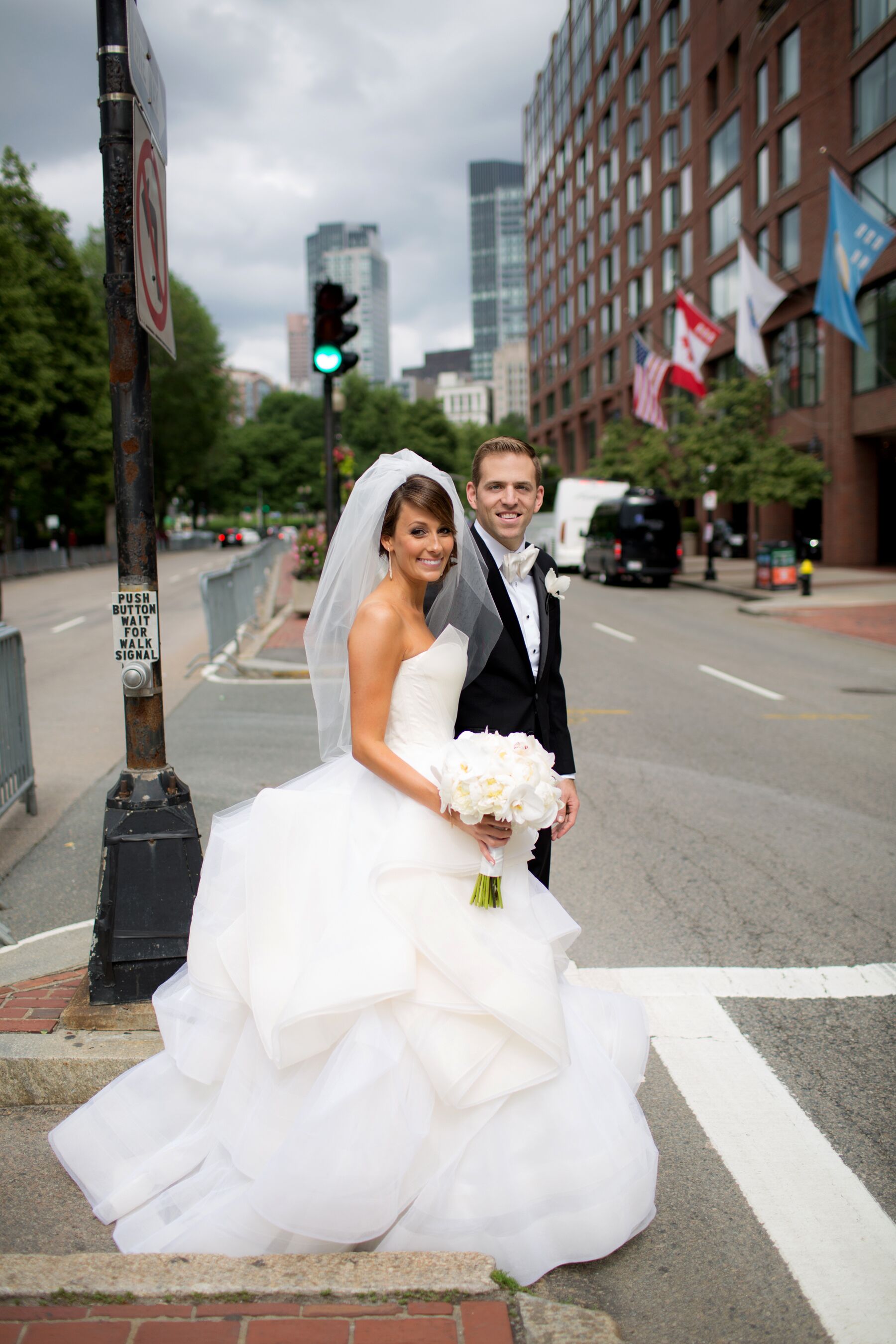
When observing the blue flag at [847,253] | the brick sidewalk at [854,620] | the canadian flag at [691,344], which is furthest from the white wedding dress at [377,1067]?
the canadian flag at [691,344]

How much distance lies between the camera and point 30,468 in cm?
4650

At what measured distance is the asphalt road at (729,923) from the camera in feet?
8.63

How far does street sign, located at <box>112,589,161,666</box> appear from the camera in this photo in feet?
12.6

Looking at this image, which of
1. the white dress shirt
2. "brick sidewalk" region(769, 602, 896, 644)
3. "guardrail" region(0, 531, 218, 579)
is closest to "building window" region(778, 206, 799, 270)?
"brick sidewalk" region(769, 602, 896, 644)

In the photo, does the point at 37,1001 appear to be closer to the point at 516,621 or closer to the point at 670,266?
the point at 516,621

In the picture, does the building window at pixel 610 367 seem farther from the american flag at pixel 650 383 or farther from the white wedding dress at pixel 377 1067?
the white wedding dress at pixel 377 1067

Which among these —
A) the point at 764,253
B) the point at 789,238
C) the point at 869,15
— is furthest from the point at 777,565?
the point at 869,15

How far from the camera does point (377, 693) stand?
2854 mm

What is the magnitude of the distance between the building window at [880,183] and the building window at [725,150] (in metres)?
11.5

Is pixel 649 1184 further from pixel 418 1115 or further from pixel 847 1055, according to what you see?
pixel 847 1055

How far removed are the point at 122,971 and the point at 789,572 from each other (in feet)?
85.2

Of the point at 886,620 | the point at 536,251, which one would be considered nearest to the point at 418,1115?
the point at 886,620

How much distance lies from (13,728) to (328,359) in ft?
20.3

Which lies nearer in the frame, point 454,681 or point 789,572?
point 454,681
